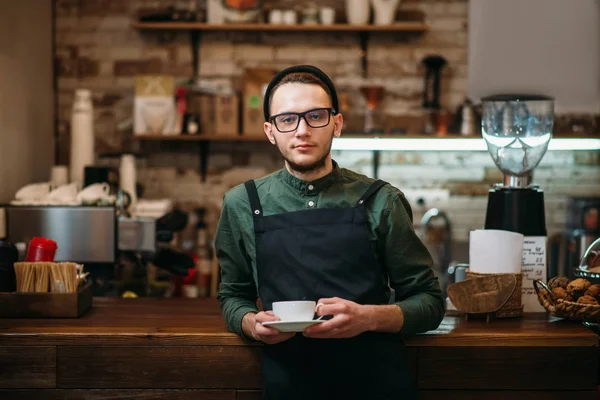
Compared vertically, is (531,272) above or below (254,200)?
below

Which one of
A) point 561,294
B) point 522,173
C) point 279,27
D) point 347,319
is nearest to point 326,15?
point 279,27

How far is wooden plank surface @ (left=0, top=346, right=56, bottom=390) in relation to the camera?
88.7 inches

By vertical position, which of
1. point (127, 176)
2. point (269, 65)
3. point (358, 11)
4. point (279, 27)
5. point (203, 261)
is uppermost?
point (358, 11)

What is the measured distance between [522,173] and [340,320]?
1.18 meters

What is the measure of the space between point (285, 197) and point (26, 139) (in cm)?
271

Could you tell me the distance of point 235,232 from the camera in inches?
86.9

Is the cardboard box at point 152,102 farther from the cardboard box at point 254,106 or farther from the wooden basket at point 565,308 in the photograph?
the wooden basket at point 565,308

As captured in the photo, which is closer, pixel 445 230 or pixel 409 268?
pixel 409 268

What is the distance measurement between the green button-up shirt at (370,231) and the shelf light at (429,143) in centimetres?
277

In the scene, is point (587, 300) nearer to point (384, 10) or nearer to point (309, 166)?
point (309, 166)

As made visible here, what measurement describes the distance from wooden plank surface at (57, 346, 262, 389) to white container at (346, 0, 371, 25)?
3268 mm

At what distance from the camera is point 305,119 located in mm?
2084

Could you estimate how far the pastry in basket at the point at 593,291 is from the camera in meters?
2.35

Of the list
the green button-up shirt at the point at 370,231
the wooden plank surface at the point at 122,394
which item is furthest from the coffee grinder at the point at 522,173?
the wooden plank surface at the point at 122,394
